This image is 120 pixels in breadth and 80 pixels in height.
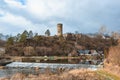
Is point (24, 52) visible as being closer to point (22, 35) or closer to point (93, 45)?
point (22, 35)

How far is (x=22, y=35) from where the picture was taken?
112562 mm

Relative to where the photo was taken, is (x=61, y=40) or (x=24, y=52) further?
(x=61, y=40)

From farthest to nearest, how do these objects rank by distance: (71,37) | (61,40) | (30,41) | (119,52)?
(71,37) → (61,40) → (30,41) → (119,52)

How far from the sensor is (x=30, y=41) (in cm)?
11819

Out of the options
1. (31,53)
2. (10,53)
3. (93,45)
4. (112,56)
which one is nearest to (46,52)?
(31,53)

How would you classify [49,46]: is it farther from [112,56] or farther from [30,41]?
[112,56]

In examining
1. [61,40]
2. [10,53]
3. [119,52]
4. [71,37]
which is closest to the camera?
[119,52]

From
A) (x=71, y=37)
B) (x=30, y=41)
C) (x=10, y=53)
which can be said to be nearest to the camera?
(x=10, y=53)

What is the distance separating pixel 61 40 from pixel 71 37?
15.2 metres

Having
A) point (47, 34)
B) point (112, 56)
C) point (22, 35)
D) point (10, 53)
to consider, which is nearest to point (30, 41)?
point (22, 35)

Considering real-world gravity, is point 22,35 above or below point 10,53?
above

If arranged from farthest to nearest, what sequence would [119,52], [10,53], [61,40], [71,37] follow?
1. [71,37]
2. [61,40]
3. [10,53]
4. [119,52]

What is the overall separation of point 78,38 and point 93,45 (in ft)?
41.1

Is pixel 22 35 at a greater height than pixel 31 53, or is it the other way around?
pixel 22 35
